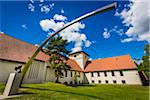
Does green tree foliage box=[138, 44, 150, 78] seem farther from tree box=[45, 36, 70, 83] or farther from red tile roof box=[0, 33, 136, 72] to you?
tree box=[45, 36, 70, 83]

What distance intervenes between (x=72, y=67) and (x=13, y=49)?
18.2 meters

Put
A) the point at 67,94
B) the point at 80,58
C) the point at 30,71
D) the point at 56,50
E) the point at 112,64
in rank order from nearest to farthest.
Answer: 1. the point at 67,94
2. the point at 30,71
3. the point at 56,50
4. the point at 112,64
5. the point at 80,58

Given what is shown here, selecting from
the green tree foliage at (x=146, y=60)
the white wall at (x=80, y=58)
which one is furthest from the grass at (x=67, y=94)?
the white wall at (x=80, y=58)

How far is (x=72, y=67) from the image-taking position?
34844 millimetres

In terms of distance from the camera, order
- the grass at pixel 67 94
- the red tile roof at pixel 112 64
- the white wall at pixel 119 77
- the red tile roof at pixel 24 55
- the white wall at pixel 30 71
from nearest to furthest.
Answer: the grass at pixel 67 94 < the white wall at pixel 30 71 < the red tile roof at pixel 24 55 < the white wall at pixel 119 77 < the red tile roof at pixel 112 64

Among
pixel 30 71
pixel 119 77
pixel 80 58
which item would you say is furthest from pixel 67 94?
pixel 80 58

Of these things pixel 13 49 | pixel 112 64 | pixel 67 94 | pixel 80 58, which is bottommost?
pixel 67 94

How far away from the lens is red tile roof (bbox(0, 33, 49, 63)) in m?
17.9

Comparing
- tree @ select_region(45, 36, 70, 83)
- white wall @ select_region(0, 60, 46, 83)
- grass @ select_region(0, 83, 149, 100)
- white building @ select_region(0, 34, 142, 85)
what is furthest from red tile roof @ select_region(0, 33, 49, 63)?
grass @ select_region(0, 83, 149, 100)

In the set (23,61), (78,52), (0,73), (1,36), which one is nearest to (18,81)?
(0,73)

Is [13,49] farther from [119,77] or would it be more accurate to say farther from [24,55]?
[119,77]

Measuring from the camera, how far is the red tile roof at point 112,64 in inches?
1278

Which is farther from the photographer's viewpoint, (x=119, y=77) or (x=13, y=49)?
(x=119, y=77)

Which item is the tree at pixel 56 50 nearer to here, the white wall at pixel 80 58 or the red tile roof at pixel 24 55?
the red tile roof at pixel 24 55
